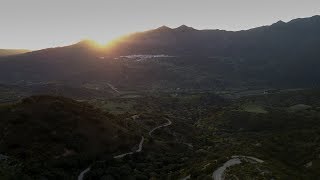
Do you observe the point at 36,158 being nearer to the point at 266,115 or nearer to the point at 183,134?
the point at 183,134

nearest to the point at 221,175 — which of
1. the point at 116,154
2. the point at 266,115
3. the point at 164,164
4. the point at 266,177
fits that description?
the point at 266,177

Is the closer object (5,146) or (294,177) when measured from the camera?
(294,177)

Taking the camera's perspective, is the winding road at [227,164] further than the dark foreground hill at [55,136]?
No

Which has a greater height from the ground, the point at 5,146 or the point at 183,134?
the point at 5,146

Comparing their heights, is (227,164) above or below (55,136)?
above

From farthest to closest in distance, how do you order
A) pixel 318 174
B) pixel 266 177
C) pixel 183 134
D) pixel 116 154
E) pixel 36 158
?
1. pixel 183 134
2. pixel 116 154
3. pixel 36 158
4. pixel 318 174
5. pixel 266 177

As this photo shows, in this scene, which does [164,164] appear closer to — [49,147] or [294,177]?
[49,147]

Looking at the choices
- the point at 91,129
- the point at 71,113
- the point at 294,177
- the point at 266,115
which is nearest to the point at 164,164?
the point at 91,129

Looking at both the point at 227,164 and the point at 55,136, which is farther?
the point at 55,136

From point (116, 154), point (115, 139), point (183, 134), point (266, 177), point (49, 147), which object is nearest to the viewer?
point (266, 177)

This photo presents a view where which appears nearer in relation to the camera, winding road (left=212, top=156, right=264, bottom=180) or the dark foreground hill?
winding road (left=212, top=156, right=264, bottom=180)

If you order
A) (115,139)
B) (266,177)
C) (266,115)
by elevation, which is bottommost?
(266,115)
